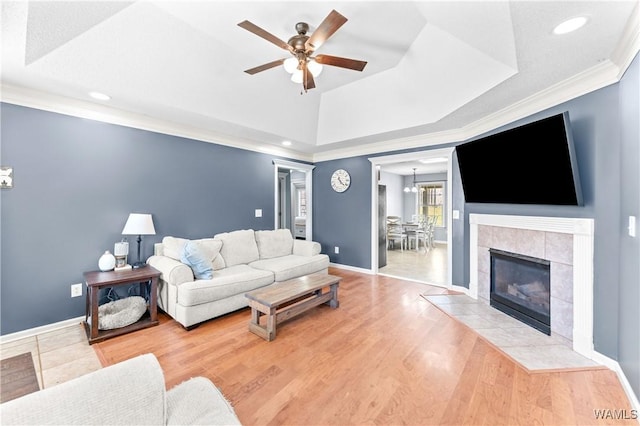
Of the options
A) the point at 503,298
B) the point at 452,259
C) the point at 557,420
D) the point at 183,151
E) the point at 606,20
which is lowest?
the point at 557,420

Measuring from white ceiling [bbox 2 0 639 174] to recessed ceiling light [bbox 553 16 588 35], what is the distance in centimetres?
4

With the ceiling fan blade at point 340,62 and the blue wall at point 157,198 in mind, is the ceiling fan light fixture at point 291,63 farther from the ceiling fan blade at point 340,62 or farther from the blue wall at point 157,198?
the blue wall at point 157,198

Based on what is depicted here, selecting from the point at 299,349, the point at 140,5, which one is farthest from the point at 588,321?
the point at 140,5

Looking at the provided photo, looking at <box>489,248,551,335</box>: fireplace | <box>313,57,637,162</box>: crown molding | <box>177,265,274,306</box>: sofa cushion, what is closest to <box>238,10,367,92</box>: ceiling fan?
<box>313,57,637,162</box>: crown molding

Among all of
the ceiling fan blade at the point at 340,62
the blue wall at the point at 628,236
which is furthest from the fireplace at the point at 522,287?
Answer: the ceiling fan blade at the point at 340,62

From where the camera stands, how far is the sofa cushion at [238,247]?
368 cm

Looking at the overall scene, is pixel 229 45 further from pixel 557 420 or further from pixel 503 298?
pixel 503 298

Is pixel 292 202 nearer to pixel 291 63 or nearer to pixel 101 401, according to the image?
pixel 291 63

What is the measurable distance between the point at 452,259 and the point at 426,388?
102 inches

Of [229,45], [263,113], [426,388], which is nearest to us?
[426,388]

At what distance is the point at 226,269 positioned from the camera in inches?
137

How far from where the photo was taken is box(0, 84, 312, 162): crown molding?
2551 millimetres

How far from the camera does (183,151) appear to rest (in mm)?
3717

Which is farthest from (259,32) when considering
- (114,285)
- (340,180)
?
(340,180)
